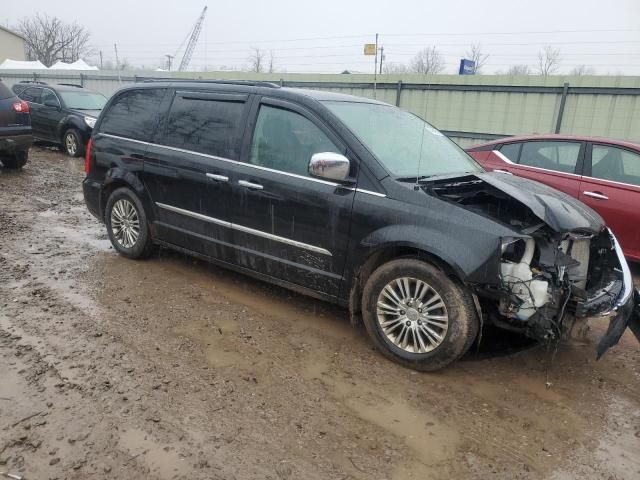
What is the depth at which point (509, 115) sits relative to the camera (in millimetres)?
11453

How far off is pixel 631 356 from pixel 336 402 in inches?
97.2

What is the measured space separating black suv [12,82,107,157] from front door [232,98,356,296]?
9.51 m

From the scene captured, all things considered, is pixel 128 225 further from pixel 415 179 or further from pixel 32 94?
pixel 32 94

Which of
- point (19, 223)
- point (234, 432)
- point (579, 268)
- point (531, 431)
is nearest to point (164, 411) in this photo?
point (234, 432)

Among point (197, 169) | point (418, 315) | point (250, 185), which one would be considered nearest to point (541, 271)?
point (418, 315)

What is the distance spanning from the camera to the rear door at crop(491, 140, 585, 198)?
588 centimetres

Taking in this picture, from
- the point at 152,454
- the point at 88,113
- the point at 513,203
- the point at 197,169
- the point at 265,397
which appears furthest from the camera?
the point at 88,113

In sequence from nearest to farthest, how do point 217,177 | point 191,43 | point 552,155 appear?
point 217,177 → point 552,155 → point 191,43

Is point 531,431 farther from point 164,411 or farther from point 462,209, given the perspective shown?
point 164,411

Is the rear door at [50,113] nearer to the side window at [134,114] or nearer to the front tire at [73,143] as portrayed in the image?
the front tire at [73,143]

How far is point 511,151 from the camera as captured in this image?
6.53 meters

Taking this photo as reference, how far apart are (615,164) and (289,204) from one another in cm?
406

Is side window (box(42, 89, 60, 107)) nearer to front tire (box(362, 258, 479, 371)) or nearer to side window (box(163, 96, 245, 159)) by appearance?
side window (box(163, 96, 245, 159))

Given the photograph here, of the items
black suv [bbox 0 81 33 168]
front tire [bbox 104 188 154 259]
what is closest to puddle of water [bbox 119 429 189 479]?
front tire [bbox 104 188 154 259]
